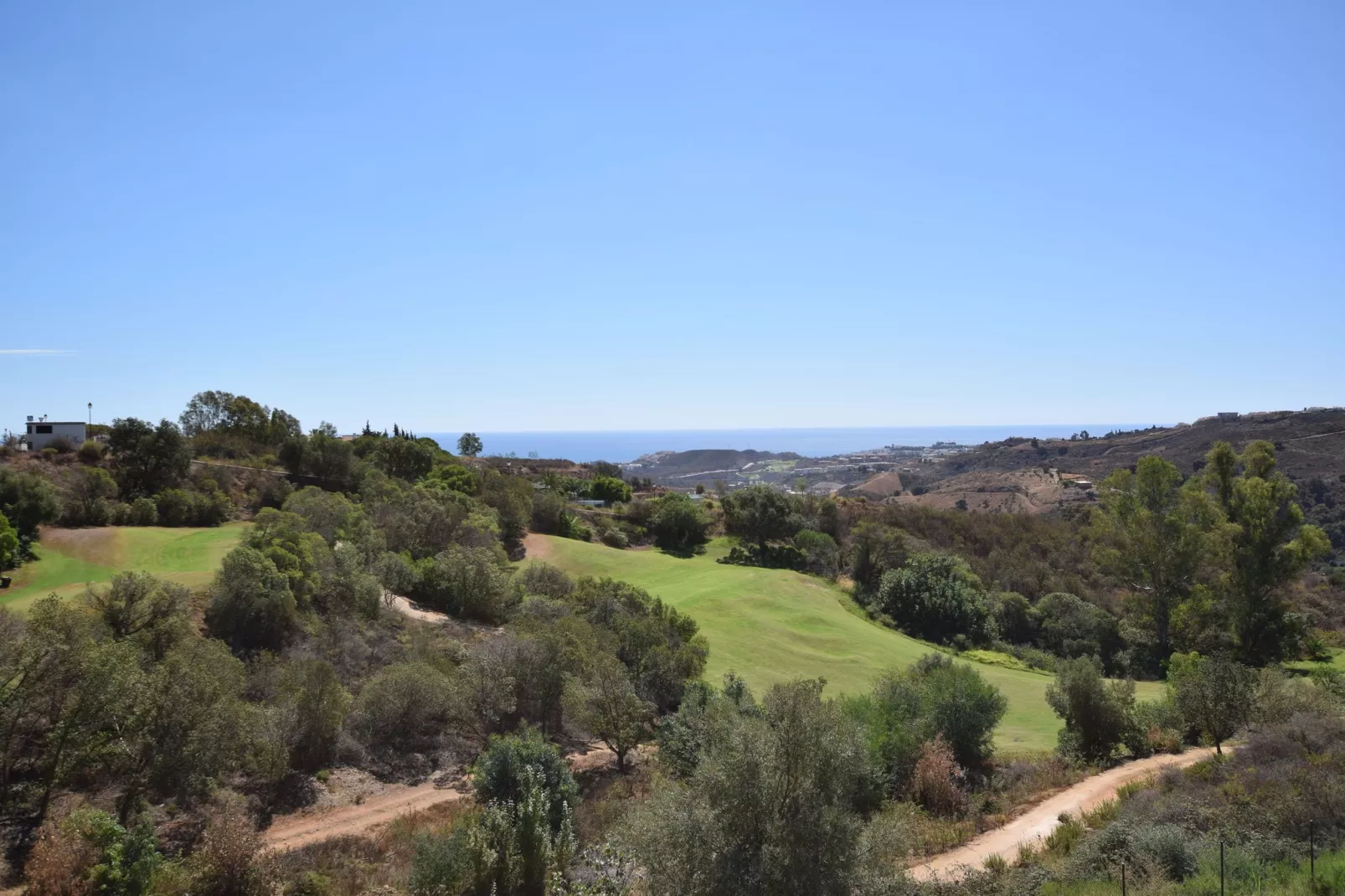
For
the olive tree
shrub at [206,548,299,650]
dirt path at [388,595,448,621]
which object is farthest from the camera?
dirt path at [388,595,448,621]

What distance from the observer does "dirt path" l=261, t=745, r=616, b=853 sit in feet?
51.2

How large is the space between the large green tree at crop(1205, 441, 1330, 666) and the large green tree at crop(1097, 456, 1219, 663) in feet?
9.76

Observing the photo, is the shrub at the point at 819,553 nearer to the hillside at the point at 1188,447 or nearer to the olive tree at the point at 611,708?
the hillside at the point at 1188,447

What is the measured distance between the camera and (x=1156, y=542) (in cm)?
3925

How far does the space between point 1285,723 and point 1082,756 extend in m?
5.52

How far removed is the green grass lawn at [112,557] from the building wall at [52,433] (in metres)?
16.6

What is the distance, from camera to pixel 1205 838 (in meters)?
13.5

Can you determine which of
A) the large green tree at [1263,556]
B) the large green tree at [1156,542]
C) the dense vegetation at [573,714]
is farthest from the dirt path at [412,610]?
the large green tree at [1263,556]

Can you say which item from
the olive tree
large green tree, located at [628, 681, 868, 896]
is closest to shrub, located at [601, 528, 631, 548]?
the olive tree

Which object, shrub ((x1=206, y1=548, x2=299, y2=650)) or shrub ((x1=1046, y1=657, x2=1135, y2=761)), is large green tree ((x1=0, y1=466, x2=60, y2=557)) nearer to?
shrub ((x1=206, y1=548, x2=299, y2=650))

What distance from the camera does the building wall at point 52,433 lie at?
4761 cm

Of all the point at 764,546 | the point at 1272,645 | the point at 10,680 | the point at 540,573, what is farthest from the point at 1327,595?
the point at 10,680

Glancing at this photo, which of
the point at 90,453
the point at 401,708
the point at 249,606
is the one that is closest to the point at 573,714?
the point at 401,708

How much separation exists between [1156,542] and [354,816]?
39.2m
